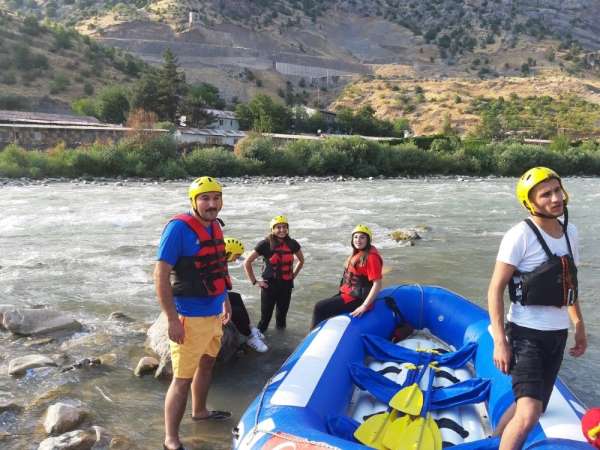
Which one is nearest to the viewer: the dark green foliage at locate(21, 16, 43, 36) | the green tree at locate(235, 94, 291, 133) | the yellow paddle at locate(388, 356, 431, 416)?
the yellow paddle at locate(388, 356, 431, 416)

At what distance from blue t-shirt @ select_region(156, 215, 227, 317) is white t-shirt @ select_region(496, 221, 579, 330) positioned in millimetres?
1638

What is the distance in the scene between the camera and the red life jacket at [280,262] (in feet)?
17.9

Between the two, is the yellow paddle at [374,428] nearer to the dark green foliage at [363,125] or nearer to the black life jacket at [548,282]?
the black life jacket at [548,282]

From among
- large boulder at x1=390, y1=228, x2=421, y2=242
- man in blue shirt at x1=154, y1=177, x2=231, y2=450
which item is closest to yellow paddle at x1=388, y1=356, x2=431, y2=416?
man in blue shirt at x1=154, y1=177, x2=231, y2=450

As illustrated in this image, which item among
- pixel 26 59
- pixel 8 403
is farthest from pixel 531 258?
pixel 26 59

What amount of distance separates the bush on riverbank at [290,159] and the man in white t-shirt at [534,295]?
73.1 feet

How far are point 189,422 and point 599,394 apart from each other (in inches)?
130

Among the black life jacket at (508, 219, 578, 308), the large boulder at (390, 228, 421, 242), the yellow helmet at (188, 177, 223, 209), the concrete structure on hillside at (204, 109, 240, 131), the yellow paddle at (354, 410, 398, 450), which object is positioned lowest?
the large boulder at (390, 228, 421, 242)

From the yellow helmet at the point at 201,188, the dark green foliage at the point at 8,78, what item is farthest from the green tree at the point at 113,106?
the yellow helmet at the point at 201,188

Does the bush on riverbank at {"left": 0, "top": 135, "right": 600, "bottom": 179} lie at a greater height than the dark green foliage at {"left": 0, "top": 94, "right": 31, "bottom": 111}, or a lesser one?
lesser

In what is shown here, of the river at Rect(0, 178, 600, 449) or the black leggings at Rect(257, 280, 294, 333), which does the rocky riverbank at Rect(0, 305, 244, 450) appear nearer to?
the river at Rect(0, 178, 600, 449)

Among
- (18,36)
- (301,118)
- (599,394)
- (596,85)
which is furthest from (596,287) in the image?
(596,85)

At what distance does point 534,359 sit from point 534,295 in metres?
0.29

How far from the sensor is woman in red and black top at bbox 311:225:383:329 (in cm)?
504
